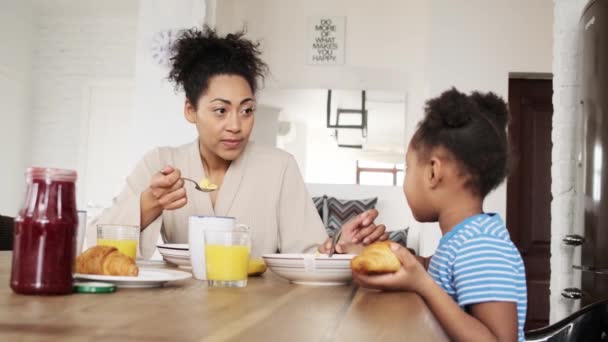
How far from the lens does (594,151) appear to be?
2549mm

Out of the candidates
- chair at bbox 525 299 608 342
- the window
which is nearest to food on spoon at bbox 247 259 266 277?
chair at bbox 525 299 608 342

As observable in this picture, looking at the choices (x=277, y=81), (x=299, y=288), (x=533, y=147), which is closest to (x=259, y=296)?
(x=299, y=288)

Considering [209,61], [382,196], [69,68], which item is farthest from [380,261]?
[69,68]

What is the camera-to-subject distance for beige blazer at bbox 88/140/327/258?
6.15 feet

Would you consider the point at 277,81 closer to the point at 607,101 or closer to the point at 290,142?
the point at 290,142

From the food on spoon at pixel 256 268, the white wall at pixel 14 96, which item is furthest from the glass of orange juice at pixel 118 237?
the white wall at pixel 14 96

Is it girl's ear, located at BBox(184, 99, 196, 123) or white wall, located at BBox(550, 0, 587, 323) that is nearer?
girl's ear, located at BBox(184, 99, 196, 123)

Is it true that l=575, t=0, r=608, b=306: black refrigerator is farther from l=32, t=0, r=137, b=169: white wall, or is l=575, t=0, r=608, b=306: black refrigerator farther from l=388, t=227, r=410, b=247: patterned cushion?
l=32, t=0, r=137, b=169: white wall

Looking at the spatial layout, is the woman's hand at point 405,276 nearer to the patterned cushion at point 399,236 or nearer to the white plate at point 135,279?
the white plate at point 135,279

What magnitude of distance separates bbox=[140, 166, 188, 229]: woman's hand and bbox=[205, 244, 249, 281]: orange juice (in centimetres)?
32

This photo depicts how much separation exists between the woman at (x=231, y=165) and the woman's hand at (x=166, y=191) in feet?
0.68

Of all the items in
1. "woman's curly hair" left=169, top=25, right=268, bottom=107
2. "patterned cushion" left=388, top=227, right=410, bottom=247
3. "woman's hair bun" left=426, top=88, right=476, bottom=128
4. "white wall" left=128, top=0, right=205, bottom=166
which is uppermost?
"white wall" left=128, top=0, right=205, bottom=166

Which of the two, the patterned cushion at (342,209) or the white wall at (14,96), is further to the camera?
the white wall at (14,96)

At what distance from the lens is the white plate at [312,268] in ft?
3.96
